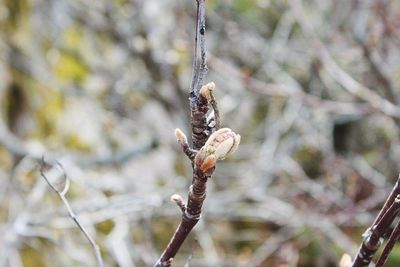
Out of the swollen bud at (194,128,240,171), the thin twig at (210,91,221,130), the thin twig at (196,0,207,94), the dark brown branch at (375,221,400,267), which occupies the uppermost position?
the thin twig at (196,0,207,94)

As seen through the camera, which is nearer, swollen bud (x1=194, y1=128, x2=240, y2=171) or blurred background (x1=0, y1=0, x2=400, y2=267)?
swollen bud (x1=194, y1=128, x2=240, y2=171)

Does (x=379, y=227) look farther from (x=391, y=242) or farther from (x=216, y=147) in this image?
(x=216, y=147)

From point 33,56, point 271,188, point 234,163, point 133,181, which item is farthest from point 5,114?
point 271,188

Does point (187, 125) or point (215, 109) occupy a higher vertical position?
point (187, 125)

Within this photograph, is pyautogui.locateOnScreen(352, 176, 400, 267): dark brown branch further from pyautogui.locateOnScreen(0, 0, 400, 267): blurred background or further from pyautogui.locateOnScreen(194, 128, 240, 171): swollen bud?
pyautogui.locateOnScreen(0, 0, 400, 267): blurred background

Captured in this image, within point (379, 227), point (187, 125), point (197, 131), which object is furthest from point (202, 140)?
point (187, 125)

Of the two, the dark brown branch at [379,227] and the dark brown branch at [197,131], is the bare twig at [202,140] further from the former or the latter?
the dark brown branch at [379,227]

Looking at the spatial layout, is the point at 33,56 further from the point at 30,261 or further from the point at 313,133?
the point at 313,133

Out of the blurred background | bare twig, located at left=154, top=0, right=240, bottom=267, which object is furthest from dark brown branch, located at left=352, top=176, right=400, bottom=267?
the blurred background

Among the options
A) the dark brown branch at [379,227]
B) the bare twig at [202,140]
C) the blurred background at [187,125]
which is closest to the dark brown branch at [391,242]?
the dark brown branch at [379,227]
